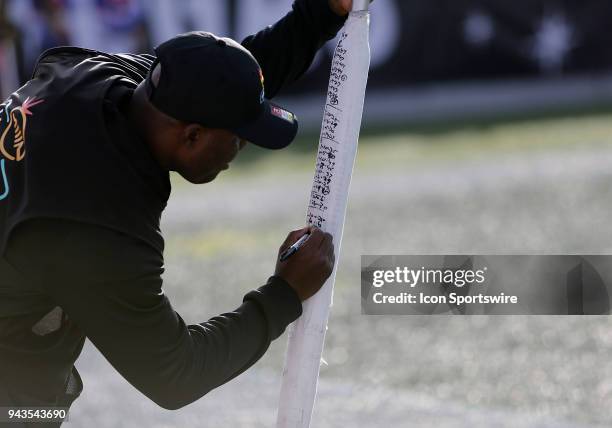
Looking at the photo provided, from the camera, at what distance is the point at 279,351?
290 inches

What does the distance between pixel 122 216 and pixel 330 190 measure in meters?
0.87

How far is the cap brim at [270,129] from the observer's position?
342 centimetres

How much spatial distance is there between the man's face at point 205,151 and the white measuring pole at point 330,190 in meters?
0.47

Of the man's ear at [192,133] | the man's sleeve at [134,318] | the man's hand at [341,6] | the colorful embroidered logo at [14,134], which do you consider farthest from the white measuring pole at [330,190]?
the colorful embroidered logo at [14,134]

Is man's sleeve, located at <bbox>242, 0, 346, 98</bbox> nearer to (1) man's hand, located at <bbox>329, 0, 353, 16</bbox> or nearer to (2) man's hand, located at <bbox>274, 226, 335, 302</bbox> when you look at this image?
(1) man's hand, located at <bbox>329, 0, 353, 16</bbox>

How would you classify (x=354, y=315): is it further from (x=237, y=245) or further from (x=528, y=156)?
(x=528, y=156)

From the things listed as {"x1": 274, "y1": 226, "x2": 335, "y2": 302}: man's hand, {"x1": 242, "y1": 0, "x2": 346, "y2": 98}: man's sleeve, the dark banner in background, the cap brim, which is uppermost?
the dark banner in background

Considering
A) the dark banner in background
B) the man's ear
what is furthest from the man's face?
the dark banner in background

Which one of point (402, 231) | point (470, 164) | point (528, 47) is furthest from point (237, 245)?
point (528, 47)

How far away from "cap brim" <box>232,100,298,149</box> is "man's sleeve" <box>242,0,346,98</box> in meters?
0.73

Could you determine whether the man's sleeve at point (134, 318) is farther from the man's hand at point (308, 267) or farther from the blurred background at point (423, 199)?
the blurred background at point (423, 199)

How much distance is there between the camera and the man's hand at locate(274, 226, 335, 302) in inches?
143

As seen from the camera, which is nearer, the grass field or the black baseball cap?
the black baseball cap

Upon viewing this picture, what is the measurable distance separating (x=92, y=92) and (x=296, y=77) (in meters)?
1.23
